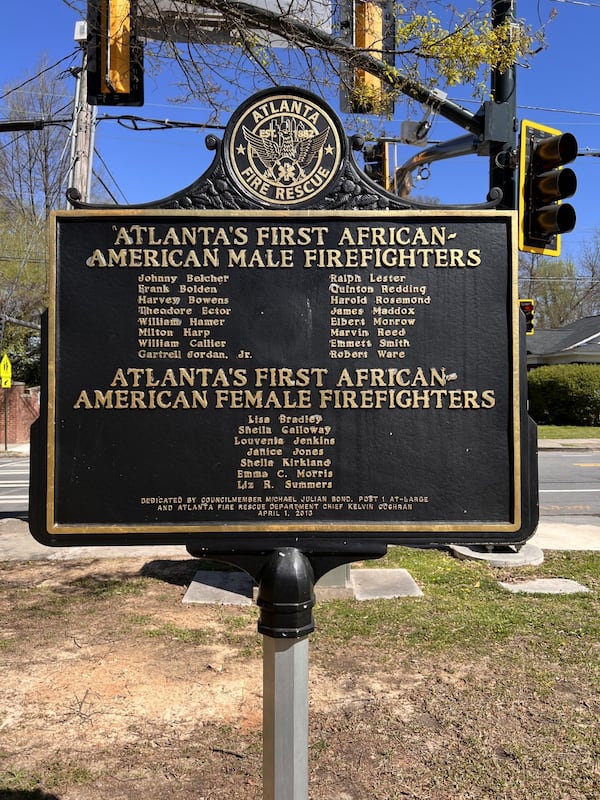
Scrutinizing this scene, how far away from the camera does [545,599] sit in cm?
574

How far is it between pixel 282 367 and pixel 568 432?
22686mm

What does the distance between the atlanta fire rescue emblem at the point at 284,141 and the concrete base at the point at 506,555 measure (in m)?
5.28

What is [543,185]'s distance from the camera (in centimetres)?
570

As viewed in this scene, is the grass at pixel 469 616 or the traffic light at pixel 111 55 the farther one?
the traffic light at pixel 111 55

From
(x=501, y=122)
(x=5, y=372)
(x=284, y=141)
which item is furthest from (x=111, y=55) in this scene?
(x=5, y=372)

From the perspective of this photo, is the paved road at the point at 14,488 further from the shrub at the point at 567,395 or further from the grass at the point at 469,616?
the shrub at the point at 567,395

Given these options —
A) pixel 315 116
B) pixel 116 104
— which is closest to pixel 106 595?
pixel 116 104

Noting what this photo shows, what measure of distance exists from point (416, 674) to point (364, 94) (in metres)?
4.78

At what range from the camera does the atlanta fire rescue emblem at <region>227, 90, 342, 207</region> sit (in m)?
2.58

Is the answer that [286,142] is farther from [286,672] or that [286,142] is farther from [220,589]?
[220,589]

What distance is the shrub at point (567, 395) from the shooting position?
25.3 meters

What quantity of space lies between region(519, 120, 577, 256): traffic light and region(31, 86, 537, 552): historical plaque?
130 inches

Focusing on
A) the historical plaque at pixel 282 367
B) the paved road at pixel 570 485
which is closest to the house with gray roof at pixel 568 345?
the paved road at pixel 570 485

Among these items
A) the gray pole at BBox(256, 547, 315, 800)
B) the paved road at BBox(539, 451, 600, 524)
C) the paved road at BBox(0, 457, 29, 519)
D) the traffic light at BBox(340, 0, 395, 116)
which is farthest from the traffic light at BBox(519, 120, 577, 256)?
the paved road at BBox(0, 457, 29, 519)
